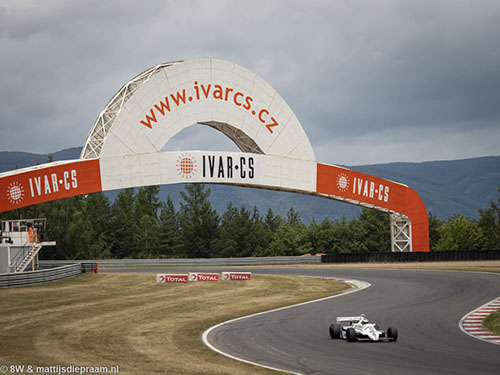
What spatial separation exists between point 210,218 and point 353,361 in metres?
89.4

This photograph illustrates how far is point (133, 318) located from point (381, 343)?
9.46 metres

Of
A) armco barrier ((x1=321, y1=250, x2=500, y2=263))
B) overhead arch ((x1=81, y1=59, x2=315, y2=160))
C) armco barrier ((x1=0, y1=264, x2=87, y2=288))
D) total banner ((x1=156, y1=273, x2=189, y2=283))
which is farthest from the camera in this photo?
armco barrier ((x1=321, y1=250, x2=500, y2=263))

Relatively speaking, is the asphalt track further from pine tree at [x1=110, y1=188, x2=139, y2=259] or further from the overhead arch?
pine tree at [x1=110, y1=188, x2=139, y2=259]

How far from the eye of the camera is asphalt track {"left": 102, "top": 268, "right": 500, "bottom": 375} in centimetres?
1255

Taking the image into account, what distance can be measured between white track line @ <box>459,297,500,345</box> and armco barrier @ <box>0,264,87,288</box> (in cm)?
2284

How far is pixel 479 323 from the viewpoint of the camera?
61.5 ft

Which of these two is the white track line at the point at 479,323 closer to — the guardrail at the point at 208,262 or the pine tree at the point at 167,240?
the guardrail at the point at 208,262

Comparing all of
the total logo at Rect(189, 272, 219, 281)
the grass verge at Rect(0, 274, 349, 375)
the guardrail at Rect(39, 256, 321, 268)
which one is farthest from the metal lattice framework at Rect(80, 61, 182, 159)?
the guardrail at Rect(39, 256, 321, 268)

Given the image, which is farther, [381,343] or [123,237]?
[123,237]

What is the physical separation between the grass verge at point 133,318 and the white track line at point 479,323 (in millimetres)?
6945

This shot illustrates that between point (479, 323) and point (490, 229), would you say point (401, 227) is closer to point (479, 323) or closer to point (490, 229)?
point (479, 323)

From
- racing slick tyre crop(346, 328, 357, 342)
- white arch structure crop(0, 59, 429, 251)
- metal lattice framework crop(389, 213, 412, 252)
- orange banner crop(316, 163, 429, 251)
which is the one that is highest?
white arch structure crop(0, 59, 429, 251)

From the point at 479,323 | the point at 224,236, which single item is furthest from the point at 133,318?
the point at 224,236

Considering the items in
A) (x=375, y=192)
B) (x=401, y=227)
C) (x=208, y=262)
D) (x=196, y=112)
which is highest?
(x=196, y=112)
